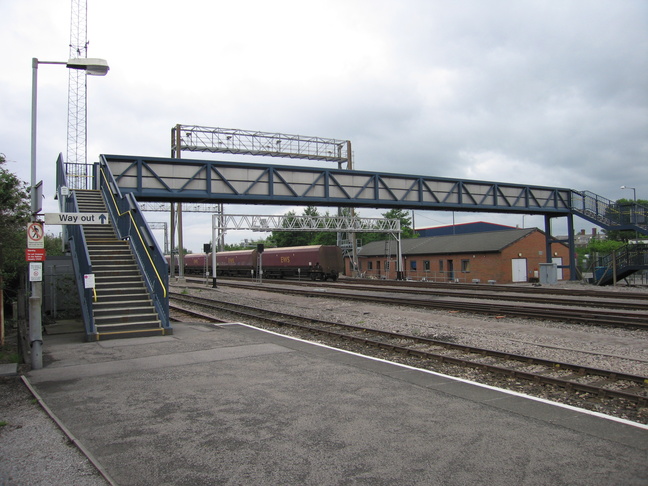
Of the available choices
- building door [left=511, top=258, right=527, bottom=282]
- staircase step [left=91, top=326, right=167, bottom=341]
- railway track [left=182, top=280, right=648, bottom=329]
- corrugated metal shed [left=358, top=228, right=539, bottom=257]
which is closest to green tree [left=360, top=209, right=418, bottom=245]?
corrugated metal shed [left=358, top=228, right=539, bottom=257]

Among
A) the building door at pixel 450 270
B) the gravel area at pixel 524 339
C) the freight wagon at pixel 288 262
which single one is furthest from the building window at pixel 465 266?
the gravel area at pixel 524 339

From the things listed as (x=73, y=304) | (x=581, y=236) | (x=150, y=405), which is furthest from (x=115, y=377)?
(x=581, y=236)

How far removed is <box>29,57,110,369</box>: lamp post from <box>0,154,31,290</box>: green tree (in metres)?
2.74

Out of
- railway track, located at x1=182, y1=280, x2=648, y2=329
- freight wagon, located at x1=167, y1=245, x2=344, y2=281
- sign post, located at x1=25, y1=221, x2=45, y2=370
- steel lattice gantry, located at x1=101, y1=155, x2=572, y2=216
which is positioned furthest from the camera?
freight wagon, located at x1=167, y1=245, x2=344, y2=281

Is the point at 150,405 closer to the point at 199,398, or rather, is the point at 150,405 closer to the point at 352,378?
the point at 199,398

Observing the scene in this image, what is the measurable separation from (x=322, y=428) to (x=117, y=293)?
9360 millimetres

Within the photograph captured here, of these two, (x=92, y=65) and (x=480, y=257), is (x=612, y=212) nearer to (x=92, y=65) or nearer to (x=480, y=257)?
(x=480, y=257)

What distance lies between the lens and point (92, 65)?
920 cm

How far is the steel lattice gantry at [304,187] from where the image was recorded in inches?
834

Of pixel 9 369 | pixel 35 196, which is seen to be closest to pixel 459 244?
pixel 35 196

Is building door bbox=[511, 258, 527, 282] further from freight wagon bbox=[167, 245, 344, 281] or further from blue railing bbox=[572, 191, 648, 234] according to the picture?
freight wagon bbox=[167, 245, 344, 281]

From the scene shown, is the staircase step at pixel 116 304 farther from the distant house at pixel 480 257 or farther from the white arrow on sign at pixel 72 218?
the distant house at pixel 480 257

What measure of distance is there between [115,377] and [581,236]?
6046 inches

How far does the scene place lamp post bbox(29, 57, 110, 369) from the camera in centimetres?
863
